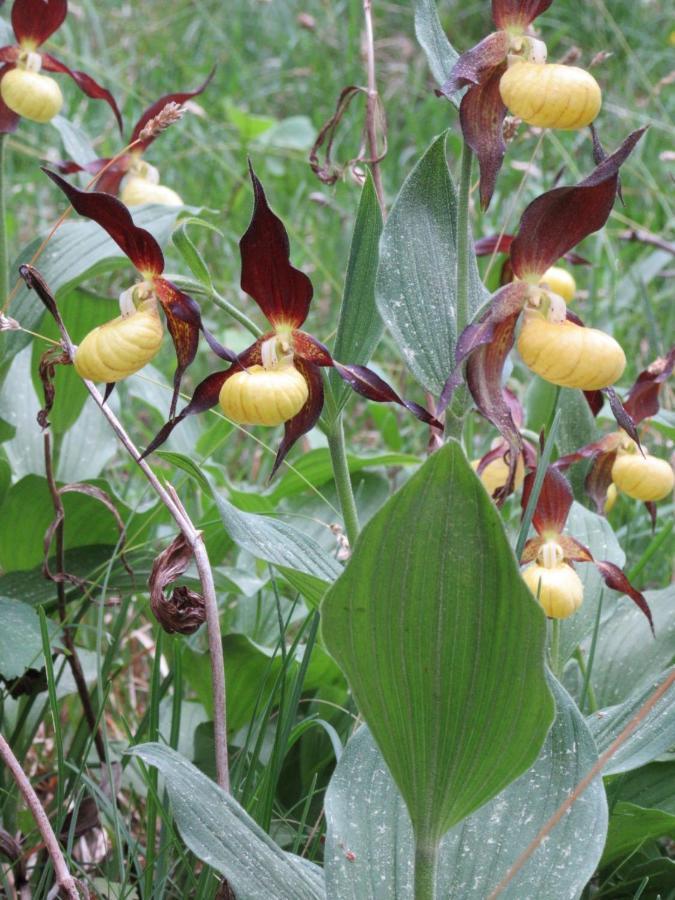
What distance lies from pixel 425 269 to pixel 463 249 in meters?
0.04

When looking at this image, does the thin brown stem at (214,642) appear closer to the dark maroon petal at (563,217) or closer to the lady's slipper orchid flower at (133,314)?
the lady's slipper orchid flower at (133,314)

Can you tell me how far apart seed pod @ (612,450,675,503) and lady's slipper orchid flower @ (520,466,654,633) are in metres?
0.11

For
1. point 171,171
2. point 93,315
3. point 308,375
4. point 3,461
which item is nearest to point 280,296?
point 308,375

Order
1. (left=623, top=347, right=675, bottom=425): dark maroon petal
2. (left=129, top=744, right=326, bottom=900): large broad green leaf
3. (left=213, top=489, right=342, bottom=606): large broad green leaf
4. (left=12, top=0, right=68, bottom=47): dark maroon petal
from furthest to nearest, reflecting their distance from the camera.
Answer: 1. (left=12, top=0, right=68, bottom=47): dark maroon petal
2. (left=623, top=347, right=675, bottom=425): dark maroon petal
3. (left=213, top=489, right=342, bottom=606): large broad green leaf
4. (left=129, top=744, right=326, bottom=900): large broad green leaf

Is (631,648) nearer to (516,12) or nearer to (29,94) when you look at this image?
(516,12)

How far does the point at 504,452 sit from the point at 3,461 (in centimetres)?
59

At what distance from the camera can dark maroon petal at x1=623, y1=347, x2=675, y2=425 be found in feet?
3.36

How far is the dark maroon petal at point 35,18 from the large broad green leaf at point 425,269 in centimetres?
78

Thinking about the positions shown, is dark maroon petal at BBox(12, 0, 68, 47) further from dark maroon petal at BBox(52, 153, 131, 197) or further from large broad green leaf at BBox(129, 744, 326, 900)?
large broad green leaf at BBox(129, 744, 326, 900)

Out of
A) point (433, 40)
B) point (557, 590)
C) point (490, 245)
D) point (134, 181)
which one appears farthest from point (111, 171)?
point (557, 590)

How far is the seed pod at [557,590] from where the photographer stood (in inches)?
34.8

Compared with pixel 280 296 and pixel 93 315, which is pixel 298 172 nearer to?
pixel 93 315

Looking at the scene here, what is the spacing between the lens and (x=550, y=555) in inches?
37.3

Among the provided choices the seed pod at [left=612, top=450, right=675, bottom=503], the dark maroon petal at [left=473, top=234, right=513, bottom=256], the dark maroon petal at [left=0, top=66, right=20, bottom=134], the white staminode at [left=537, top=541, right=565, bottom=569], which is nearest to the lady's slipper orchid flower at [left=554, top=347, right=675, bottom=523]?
the seed pod at [left=612, top=450, right=675, bottom=503]
